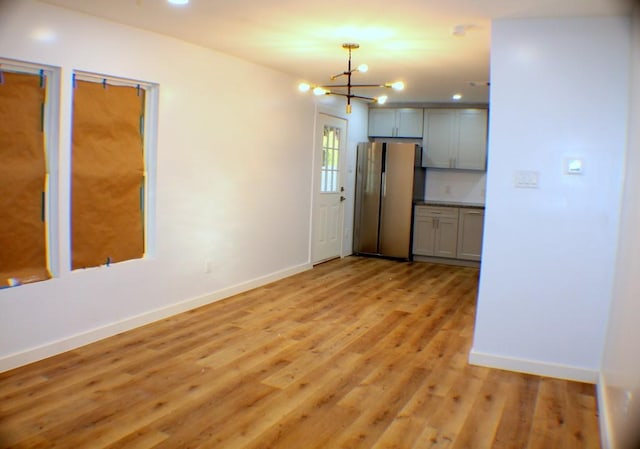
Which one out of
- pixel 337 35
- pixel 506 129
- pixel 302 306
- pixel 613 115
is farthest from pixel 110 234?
pixel 613 115

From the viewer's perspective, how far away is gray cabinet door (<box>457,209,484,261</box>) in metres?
7.50

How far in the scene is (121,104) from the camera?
4066 mm

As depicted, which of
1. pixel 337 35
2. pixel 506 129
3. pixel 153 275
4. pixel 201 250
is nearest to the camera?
pixel 506 129

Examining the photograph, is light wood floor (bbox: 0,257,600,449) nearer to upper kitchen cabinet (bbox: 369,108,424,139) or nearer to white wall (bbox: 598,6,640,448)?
white wall (bbox: 598,6,640,448)

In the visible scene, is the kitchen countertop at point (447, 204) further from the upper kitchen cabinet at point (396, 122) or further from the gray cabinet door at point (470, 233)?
the upper kitchen cabinet at point (396, 122)

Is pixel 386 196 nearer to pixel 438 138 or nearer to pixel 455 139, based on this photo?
pixel 438 138

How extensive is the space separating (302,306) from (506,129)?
8.35ft

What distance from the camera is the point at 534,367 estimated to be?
3.61m

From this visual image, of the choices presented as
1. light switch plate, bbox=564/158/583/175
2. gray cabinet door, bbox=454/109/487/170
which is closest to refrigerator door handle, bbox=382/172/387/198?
gray cabinet door, bbox=454/109/487/170

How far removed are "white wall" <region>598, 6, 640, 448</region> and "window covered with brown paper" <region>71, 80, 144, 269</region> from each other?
3.48 metres

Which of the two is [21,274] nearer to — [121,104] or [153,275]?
[153,275]

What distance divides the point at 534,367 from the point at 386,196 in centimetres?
452

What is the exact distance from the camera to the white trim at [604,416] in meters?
2.54

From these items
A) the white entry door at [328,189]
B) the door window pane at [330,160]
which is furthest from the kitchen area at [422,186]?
the door window pane at [330,160]
